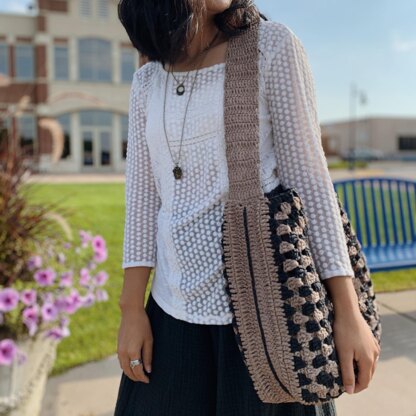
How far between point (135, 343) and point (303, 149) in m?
0.59

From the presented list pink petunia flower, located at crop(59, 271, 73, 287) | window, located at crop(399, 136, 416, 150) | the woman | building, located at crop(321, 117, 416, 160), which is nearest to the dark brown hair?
the woman

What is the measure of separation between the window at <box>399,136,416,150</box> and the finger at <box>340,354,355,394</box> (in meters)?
62.4

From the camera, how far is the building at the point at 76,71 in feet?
86.4

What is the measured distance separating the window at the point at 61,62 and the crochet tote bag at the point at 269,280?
27.7 metres

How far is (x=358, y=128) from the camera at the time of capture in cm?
5978

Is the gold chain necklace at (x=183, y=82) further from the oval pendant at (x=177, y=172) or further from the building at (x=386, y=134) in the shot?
the building at (x=386, y=134)

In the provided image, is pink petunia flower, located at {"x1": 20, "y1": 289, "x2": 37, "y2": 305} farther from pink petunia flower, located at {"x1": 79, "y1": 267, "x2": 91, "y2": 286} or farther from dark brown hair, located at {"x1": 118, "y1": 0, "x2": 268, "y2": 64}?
dark brown hair, located at {"x1": 118, "y1": 0, "x2": 268, "y2": 64}

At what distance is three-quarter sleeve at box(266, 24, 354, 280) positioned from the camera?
1065 millimetres

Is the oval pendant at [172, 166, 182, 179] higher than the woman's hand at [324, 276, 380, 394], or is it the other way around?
the oval pendant at [172, 166, 182, 179]

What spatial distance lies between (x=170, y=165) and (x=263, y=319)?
16.4 inches

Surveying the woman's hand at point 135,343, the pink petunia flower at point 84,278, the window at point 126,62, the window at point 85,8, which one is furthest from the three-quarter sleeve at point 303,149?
the window at point 85,8

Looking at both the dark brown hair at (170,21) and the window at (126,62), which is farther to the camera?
the window at (126,62)

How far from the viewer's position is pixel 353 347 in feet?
3.32

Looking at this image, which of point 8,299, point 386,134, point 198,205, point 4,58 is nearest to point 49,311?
point 8,299
